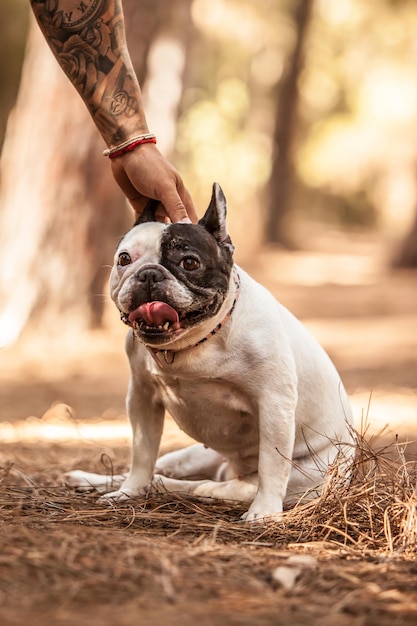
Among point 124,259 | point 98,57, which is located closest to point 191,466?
point 124,259

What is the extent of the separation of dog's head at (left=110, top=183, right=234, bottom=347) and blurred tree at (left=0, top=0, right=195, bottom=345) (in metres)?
4.97

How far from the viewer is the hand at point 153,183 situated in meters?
3.52

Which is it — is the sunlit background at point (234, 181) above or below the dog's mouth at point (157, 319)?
above

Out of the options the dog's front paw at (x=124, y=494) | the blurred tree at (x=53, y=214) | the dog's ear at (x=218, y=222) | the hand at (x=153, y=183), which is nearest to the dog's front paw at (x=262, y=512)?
the dog's front paw at (x=124, y=494)

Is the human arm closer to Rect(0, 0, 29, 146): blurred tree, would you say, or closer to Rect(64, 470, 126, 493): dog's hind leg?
Rect(64, 470, 126, 493): dog's hind leg

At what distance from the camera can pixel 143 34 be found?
874 centimetres

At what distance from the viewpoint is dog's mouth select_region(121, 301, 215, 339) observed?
3.09m

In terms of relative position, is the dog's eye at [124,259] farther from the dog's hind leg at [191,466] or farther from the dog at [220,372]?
the dog's hind leg at [191,466]

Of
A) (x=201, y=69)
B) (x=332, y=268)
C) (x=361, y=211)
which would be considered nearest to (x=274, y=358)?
(x=332, y=268)

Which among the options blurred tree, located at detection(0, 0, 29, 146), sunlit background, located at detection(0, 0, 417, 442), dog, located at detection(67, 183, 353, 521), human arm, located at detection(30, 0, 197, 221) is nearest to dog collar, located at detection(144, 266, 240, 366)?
dog, located at detection(67, 183, 353, 521)

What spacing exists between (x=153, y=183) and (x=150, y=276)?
0.59 metres

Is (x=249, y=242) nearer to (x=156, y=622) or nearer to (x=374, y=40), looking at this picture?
(x=374, y=40)

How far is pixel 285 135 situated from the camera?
74.7ft

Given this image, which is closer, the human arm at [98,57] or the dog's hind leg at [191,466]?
the human arm at [98,57]
